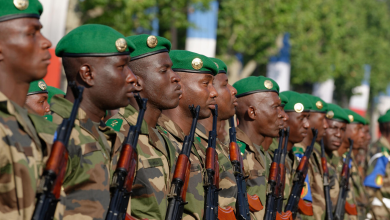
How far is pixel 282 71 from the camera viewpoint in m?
20.6

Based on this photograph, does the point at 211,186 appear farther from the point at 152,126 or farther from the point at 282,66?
the point at 282,66

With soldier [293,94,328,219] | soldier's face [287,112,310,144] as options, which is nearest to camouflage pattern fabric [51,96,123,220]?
soldier's face [287,112,310,144]

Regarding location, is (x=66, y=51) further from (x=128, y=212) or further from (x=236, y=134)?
(x=236, y=134)

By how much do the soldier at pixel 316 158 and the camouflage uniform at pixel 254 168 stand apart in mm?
1498

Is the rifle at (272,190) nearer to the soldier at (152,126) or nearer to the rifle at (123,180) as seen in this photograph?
the soldier at (152,126)

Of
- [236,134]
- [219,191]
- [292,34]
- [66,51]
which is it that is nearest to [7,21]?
[66,51]

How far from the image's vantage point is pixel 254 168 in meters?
5.34

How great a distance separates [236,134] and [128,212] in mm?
2541

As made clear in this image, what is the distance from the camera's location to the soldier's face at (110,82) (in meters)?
3.18

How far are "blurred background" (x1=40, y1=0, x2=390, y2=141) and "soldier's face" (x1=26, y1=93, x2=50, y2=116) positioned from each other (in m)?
2.66

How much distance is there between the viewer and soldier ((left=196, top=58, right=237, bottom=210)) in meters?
4.62

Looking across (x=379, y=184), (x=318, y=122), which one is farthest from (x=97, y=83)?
(x=379, y=184)

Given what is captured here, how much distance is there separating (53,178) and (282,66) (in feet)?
61.2

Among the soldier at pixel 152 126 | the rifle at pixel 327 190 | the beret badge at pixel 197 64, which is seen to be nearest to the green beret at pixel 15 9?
the soldier at pixel 152 126
